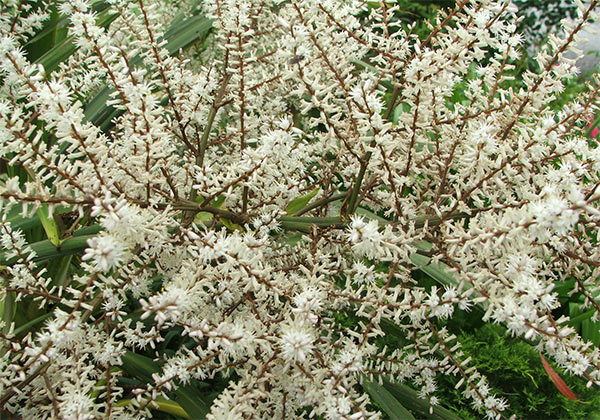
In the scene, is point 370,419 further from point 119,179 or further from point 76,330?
point 119,179

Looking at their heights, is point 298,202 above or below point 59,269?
above

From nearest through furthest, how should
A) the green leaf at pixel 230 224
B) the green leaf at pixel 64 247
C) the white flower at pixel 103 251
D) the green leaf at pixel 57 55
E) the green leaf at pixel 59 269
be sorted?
1. the white flower at pixel 103 251
2. the green leaf at pixel 64 247
3. the green leaf at pixel 230 224
4. the green leaf at pixel 59 269
5. the green leaf at pixel 57 55

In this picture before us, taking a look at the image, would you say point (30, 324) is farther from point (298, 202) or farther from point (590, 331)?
point (590, 331)

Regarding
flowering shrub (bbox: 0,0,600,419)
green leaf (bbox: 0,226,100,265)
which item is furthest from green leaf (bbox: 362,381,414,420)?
green leaf (bbox: 0,226,100,265)

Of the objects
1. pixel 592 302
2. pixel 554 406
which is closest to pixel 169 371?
pixel 592 302

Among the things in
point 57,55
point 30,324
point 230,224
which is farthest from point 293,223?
point 57,55

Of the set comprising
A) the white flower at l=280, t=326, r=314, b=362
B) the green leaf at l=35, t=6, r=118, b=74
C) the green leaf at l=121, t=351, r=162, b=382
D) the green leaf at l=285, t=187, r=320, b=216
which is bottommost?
the white flower at l=280, t=326, r=314, b=362

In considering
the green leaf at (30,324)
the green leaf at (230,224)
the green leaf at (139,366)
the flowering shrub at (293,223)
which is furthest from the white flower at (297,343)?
the green leaf at (30,324)

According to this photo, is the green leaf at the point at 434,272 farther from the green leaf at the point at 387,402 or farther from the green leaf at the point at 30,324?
the green leaf at the point at 30,324

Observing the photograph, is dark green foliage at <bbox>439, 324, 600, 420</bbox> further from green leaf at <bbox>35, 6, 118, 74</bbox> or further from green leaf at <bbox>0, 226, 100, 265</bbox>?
green leaf at <bbox>35, 6, 118, 74</bbox>
